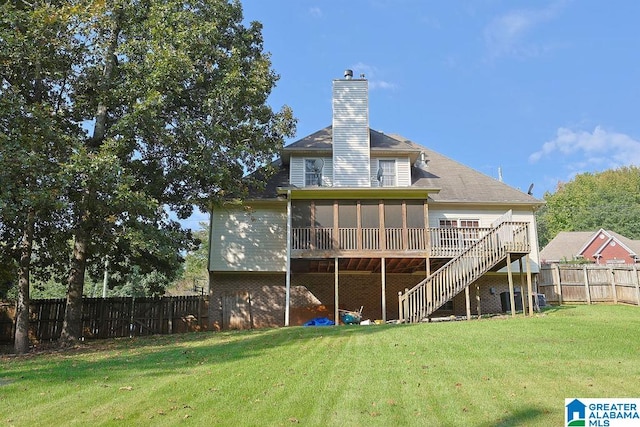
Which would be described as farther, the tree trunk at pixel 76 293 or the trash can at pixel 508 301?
the trash can at pixel 508 301

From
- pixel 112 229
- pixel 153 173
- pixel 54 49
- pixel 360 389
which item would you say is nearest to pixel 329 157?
pixel 153 173

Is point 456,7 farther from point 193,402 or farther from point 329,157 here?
point 193,402

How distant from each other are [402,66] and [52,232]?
1315 cm

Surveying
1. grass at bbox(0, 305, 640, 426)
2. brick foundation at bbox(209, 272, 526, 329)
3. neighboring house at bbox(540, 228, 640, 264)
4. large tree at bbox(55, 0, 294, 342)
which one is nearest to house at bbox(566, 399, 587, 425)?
grass at bbox(0, 305, 640, 426)

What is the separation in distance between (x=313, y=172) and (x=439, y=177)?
19.1 ft

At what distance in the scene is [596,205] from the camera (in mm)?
62094

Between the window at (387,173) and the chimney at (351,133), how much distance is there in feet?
2.63

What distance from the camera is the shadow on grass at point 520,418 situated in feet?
16.5

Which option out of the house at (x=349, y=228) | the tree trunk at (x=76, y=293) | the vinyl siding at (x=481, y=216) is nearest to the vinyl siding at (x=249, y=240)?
the house at (x=349, y=228)

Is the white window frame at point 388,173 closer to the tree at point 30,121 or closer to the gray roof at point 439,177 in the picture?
the gray roof at point 439,177

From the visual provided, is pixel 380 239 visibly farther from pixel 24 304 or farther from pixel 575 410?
pixel 575 410

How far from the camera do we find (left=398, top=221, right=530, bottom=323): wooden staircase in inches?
607

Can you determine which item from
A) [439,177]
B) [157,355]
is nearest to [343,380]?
[157,355]

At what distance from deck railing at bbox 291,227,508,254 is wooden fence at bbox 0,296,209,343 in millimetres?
4944
